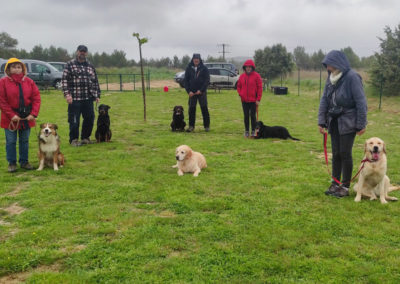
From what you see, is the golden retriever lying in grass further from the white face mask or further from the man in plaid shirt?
the man in plaid shirt

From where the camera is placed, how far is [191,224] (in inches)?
153

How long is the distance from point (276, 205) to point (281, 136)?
5.29m

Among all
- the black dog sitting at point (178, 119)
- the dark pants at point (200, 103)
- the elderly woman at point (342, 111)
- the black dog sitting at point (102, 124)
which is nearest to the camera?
the elderly woman at point (342, 111)

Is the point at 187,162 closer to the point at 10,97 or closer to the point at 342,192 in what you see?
the point at 342,192

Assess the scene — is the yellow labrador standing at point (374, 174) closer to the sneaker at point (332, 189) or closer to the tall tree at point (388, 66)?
the sneaker at point (332, 189)

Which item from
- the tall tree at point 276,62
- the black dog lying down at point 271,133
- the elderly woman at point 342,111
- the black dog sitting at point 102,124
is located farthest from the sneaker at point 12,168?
the tall tree at point 276,62

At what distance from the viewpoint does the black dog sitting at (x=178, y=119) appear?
33.4 feet

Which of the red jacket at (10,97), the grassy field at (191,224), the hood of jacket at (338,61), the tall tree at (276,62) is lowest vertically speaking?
the grassy field at (191,224)

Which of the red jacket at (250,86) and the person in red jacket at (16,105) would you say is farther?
the red jacket at (250,86)

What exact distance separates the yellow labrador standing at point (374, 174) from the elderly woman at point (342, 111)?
0.20 meters

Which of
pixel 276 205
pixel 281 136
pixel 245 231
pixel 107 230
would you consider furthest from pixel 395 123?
pixel 107 230

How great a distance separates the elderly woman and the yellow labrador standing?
8.0 inches

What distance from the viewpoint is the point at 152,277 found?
288cm

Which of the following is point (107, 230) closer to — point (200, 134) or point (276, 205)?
point (276, 205)
